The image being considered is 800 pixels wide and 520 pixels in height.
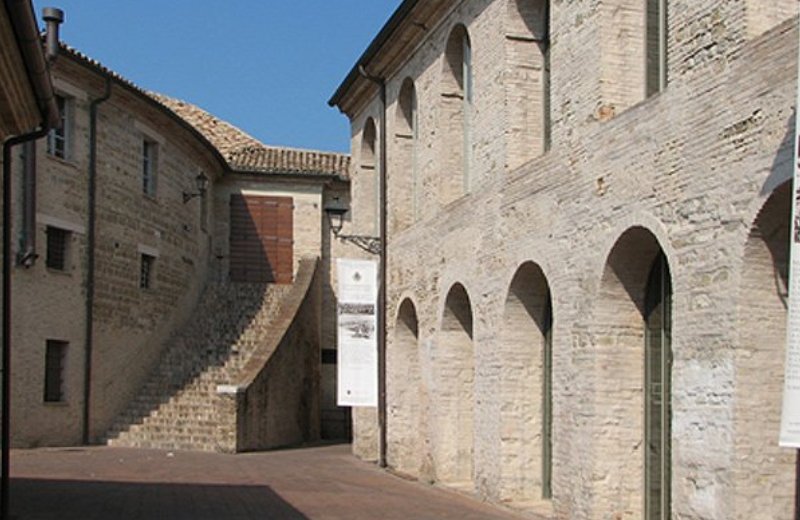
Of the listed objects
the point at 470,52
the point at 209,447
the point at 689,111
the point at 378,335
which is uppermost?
the point at 470,52

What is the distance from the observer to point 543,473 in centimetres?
1512

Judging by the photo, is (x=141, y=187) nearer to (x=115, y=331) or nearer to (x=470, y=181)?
(x=115, y=331)

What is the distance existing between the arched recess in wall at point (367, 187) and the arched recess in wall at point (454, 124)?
19.6 feet

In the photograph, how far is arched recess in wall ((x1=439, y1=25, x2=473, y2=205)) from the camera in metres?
17.9

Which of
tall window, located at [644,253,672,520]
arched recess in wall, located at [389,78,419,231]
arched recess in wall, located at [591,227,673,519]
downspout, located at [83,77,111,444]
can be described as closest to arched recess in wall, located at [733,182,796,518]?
tall window, located at [644,253,672,520]

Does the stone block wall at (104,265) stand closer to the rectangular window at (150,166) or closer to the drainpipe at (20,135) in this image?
the rectangular window at (150,166)

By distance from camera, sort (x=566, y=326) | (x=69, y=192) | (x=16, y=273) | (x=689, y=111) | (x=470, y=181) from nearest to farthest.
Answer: (x=689, y=111) < (x=566, y=326) < (x=470, y=181) < (x=16, y=273) < (x=69, y=192)

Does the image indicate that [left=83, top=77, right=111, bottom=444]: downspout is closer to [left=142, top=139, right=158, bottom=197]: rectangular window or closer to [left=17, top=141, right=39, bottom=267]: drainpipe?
[left=17, top=141, right=39, bottom=267]: drainpipe

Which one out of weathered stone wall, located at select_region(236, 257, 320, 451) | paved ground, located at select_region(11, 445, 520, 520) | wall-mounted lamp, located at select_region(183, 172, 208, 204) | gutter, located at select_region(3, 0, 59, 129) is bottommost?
paved ground, located at select_region(11, 445, 520, 520)

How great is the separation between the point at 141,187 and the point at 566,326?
50.0 ft

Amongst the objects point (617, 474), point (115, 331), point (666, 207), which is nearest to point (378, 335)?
point (115, 331)

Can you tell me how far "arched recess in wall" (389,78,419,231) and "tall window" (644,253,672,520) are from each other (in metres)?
8.81

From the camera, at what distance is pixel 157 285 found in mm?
27219

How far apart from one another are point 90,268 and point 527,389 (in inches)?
455
